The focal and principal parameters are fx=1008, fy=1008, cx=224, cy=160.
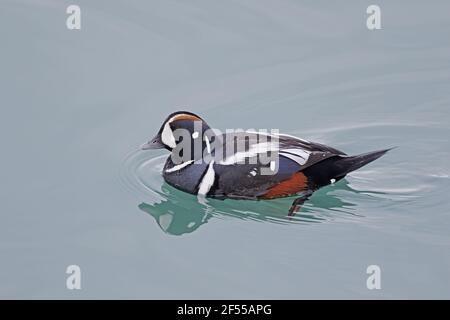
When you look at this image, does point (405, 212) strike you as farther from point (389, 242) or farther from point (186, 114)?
point (186, 114)

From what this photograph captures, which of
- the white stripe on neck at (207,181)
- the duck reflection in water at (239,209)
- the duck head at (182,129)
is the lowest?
the duck reflection in water at (239,209)

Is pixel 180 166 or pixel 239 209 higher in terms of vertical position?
pixel 180 166

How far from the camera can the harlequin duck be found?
883 cm

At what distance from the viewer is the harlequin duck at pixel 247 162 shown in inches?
348

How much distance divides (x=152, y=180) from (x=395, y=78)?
3.05 metres

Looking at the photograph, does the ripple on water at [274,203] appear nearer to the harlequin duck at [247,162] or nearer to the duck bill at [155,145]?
the harlequin duck at [247,162]

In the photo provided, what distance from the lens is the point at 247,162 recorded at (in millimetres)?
8805

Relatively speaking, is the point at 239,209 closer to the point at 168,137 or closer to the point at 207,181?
the point at 207,181

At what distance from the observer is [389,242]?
26.6 feet

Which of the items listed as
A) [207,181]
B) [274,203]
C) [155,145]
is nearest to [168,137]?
[155,145]

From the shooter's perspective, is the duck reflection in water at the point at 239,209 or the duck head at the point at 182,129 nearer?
the duck reflection in water at the point at 239,209

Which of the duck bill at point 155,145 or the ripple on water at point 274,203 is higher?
the duck bill at point 155,145

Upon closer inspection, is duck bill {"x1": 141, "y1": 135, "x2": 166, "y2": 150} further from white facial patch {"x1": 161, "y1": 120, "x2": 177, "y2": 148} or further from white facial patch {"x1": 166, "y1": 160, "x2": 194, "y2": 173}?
white facial patch {"x1": 166, "y1": 160, "x2": 194, "y2": 173}

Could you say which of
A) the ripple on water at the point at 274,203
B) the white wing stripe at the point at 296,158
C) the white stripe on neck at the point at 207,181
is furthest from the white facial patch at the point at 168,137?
the white wing stripe at the point at 296,158
